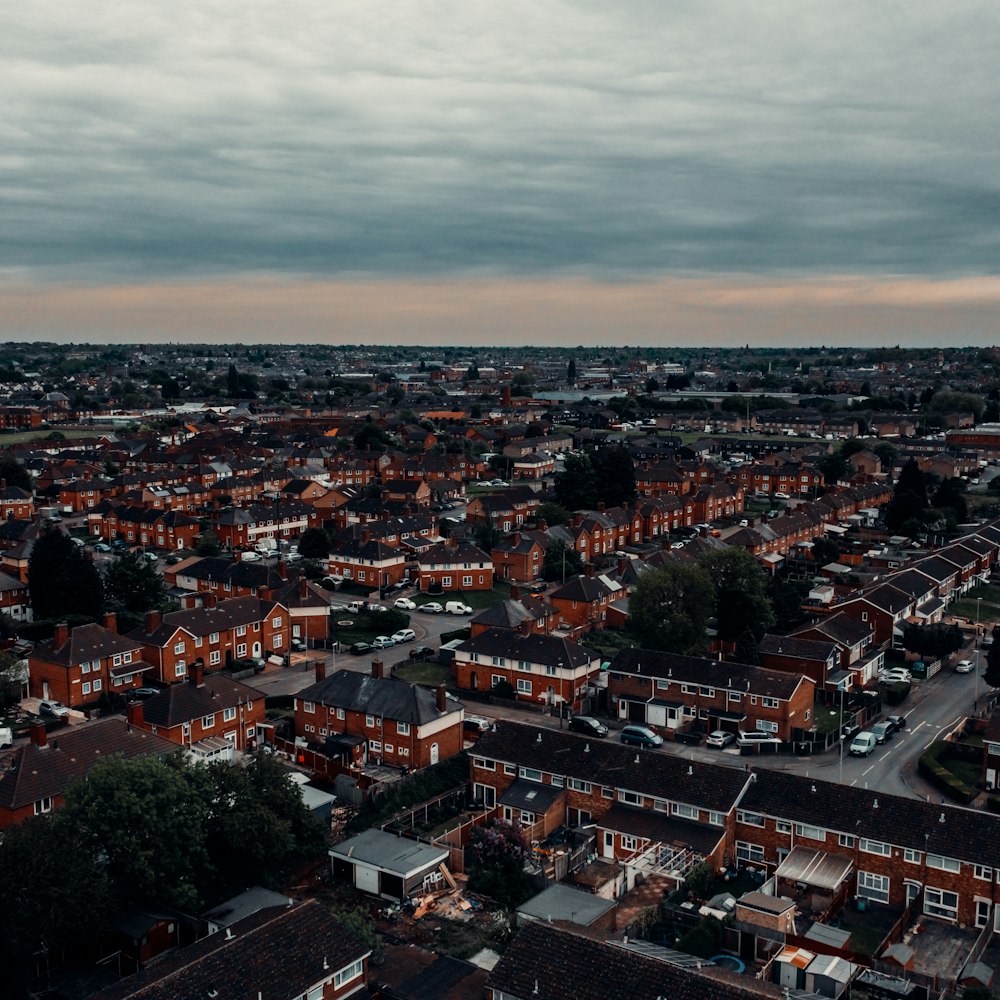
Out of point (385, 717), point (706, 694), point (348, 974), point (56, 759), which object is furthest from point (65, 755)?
point (706, 694)

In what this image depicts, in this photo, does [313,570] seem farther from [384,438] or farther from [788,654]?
[384,438]

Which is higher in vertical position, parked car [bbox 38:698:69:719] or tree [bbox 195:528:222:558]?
tree [bbox 195:528:222:558]

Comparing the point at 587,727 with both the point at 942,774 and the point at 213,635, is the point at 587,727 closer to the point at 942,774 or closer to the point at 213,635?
the point at 942,774

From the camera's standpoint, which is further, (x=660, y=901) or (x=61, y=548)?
(x=61, y=548)

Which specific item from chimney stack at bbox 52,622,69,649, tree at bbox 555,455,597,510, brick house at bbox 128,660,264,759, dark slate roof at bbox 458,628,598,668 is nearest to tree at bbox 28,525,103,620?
chimney stack at bbox 52,622,69,649

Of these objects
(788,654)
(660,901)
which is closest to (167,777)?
(660,901)

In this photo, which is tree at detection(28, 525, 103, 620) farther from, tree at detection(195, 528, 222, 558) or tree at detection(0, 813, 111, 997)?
tree at detection(0, 813, 111, 997)

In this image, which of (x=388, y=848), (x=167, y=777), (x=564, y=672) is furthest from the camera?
(x=564, y=672)
